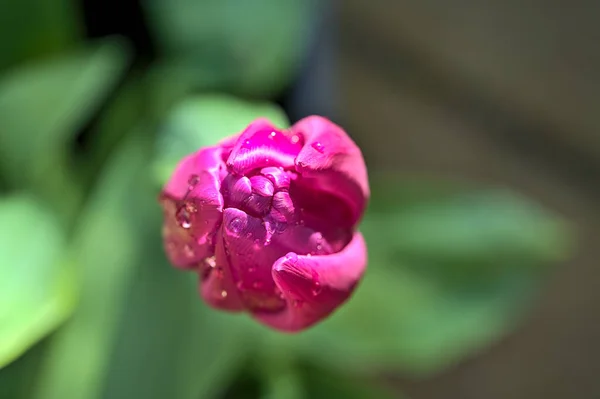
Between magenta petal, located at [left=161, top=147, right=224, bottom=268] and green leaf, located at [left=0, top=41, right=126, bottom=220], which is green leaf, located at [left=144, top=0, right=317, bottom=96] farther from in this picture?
magenta petal, located at [left=161, top=147, right=224, bottom=268]

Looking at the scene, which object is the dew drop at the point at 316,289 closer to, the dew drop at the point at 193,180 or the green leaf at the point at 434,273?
the dew drop at the point at 193,180

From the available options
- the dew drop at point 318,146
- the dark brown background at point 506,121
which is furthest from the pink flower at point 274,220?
the dark brown background at point 506,121

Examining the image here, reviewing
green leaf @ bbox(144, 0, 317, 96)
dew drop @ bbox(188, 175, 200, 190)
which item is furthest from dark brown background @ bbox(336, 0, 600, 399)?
dew drop @ bbox(188, 175, 200, 190)

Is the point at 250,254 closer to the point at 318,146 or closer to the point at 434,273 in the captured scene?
the point at 318,146

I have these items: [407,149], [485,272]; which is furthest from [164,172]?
[407,149]

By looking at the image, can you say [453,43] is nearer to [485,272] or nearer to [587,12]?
[587,12]

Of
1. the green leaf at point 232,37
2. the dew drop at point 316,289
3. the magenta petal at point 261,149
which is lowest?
the dew drop at point 316,289

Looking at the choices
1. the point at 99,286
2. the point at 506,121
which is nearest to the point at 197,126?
the point at 99,286
